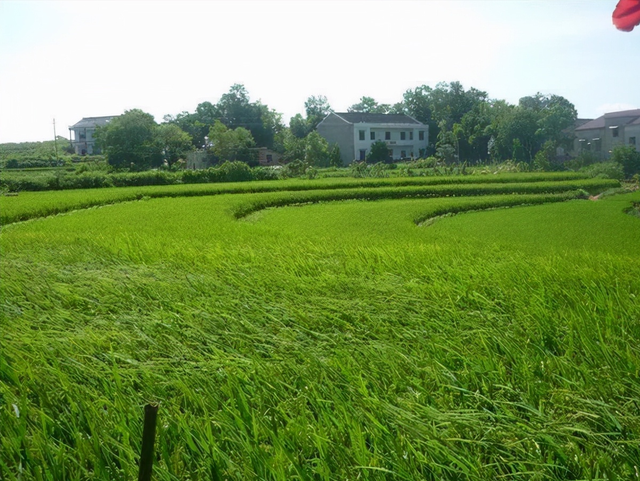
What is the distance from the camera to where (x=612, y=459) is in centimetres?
157

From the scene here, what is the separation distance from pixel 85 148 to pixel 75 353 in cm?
2612

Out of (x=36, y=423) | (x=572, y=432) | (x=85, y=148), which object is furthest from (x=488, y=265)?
(x=85, y=148)

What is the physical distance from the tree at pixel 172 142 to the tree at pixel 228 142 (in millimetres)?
983

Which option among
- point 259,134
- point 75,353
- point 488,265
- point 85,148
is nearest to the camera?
point 75,353

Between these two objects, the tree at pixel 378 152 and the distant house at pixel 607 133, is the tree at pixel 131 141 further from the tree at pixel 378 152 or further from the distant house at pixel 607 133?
the distant house at pixel 607 133

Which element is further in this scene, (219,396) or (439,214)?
(439,214)

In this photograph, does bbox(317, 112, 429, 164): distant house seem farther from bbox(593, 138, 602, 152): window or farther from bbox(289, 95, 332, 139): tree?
bbox(593, 138, 602, 152): window

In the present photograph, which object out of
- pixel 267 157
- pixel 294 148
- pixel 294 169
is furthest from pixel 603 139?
pixel 267 157

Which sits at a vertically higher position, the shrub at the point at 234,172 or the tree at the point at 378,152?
the tree at the point at 378,152

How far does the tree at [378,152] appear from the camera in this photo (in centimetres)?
3191

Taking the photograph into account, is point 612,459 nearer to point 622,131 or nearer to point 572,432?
point 572,432

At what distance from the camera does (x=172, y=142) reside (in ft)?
79.1

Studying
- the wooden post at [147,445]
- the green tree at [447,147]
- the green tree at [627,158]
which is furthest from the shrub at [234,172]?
the wooden post at [147,445]

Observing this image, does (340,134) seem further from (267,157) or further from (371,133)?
(267,157)
